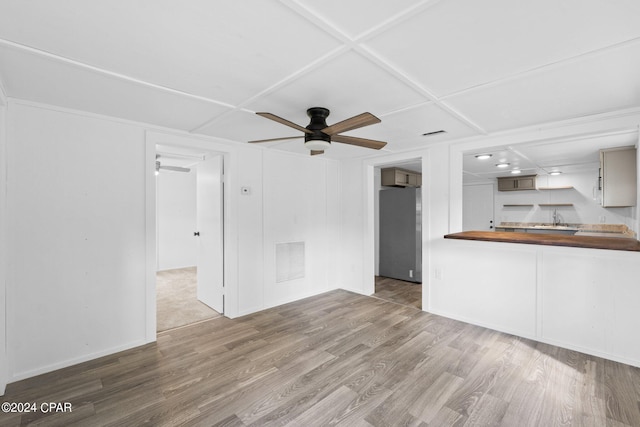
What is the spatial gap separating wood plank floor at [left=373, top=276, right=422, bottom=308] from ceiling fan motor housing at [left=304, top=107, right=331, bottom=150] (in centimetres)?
287

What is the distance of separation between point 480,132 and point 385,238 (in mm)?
2951

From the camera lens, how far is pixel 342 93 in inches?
84.1

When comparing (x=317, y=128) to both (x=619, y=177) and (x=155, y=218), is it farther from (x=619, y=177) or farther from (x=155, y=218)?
(x=619, y=177)

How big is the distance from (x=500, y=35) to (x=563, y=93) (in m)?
1.17

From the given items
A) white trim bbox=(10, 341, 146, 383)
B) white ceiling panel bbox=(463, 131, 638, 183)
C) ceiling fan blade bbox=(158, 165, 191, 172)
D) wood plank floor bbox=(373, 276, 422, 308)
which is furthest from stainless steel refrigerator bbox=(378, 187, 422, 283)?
ceiling fan blade bbox=(158, 165, 191, 172)

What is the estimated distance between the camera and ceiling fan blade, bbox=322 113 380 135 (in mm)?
1979

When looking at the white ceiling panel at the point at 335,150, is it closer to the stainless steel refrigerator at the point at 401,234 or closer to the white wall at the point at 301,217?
the white wall at the point at 301,217

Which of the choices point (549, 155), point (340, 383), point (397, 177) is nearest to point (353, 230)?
point (397, 177)

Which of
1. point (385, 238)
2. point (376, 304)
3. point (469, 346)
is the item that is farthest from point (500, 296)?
point (385, 238)

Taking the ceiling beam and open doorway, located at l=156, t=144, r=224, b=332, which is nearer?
the ceiling beam

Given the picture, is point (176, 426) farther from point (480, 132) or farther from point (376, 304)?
point (480, 132)

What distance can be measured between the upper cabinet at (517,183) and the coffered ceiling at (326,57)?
471cm

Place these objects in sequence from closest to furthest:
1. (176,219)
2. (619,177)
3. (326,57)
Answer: (326,57)
(619,177)
(176,219)

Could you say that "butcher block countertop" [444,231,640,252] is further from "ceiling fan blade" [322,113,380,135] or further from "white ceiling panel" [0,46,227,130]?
"white ceiling panel" [0,46,227,130]
